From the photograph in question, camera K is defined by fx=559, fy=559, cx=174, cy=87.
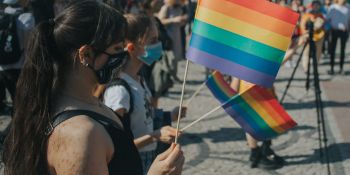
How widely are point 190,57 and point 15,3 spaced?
3.98m

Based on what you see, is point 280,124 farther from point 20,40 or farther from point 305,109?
point 305,109

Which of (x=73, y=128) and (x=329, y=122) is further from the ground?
(x=73, y=128)

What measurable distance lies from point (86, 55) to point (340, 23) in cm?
1085

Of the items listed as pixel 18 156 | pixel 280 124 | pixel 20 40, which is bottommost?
pixel 20 40

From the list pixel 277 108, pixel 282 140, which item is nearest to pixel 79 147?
pixel 277 108

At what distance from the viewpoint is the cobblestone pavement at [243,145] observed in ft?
19.2

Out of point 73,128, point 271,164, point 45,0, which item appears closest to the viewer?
point 73,128

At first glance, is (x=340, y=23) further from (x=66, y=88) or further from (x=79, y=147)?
(x=79, y=147)

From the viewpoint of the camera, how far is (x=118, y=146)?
190 cm

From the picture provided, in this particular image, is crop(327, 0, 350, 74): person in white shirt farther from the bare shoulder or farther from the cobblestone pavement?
the bare shoulder

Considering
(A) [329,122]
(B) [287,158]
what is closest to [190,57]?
(B) [287,158]

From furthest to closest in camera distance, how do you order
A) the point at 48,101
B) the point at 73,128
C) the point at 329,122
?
1. the point at 329,122
2. the point at 48,101
3. the point at 73,128

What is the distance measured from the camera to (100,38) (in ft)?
6.30

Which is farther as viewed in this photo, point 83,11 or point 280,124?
point 280,124
